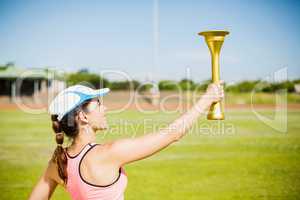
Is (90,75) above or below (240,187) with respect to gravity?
above

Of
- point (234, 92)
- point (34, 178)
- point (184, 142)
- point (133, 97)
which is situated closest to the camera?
point (34, 178)

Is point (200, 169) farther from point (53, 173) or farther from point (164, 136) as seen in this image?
point (164, 136)

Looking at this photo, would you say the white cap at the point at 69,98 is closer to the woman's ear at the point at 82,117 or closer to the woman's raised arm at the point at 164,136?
the woman's ear at the point at 82,117

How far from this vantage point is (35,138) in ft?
41.8

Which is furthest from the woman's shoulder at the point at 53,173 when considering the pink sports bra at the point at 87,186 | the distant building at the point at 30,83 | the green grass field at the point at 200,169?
the distant building at the point at 30,83

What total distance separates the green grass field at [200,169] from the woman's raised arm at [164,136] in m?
3.97

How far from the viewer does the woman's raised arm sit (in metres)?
1.86

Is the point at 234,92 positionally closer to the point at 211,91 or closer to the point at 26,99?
the point at 26,99

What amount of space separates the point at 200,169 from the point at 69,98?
5.98 m

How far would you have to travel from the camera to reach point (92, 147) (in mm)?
2029

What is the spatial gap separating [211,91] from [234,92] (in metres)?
31.0

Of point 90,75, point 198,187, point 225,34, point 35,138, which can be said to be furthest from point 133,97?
point 225,34

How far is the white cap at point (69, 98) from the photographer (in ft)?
6.93

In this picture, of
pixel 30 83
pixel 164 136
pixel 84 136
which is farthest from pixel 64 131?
pixel 30 83
